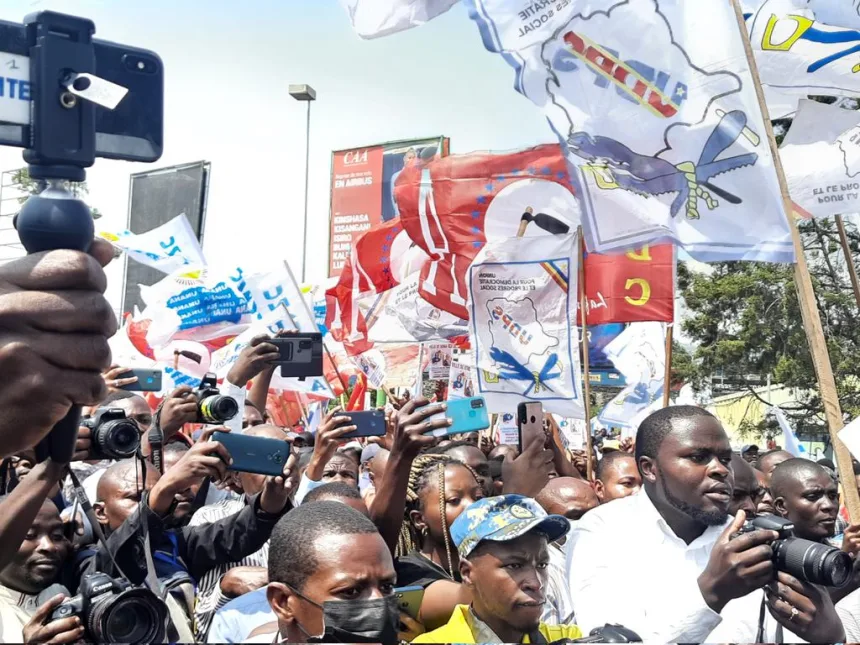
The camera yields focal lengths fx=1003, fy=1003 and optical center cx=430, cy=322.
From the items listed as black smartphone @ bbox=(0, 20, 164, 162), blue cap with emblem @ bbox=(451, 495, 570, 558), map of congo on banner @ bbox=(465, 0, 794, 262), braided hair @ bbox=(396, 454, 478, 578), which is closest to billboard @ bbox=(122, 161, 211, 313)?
map of congo on banner @ bbox=(465, 0, 794, 262)

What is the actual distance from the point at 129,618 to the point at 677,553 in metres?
2.08

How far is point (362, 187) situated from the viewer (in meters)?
33.4

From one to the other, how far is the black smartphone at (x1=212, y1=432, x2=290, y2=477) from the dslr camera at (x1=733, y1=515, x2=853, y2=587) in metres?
1.62

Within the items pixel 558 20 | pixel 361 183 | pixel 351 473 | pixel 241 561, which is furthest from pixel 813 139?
pixel 361 183

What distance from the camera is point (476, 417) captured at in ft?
13.3

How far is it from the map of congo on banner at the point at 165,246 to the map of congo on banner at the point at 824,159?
627 cm

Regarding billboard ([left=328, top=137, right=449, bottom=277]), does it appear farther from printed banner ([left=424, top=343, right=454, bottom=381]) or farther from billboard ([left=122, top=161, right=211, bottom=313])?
printed banner ([left=424, top=343, right=454, bottom=381])

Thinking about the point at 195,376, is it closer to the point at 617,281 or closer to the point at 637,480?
the point at 617,281

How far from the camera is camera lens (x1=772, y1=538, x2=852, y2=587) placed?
2.54 m

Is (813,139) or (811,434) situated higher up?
(813,139)

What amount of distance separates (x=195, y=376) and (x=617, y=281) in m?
4.12

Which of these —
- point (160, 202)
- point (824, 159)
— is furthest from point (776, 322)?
point (824, 159)

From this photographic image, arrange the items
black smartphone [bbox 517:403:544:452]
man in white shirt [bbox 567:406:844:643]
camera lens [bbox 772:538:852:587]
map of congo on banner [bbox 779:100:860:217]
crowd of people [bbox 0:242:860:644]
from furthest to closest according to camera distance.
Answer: map of congo on banner [bbox 779:100:860:217] < black smartphone [bbox 517:403:544:452] < man in white shirt [bbox 567:406:844:643] < camera lens [bbox 772:538:852:587] < crowd of people [bbox 0:242:860:644]

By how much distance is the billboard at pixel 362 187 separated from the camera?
107ft
